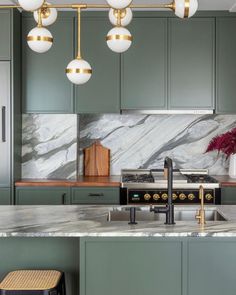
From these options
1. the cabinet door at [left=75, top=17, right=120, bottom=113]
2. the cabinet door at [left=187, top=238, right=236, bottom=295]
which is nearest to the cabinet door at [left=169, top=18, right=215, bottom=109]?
the cabinet door at [left=75, top=17, right=120, bottom=113]

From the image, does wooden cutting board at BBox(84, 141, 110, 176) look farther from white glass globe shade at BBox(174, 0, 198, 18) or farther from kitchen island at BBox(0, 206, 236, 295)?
white glass globe shade at BBox(174, 0, 198, 18)

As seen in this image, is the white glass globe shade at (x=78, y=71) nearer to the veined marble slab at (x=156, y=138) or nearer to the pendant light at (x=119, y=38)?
the pendant light at (x=119, y=38)

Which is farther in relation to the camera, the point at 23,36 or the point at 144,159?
the point at 144,159

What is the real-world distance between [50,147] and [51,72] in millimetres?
734

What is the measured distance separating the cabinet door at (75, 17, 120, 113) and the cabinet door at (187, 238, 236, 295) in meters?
2.56

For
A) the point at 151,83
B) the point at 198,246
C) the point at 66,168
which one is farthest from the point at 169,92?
the point at 198,246

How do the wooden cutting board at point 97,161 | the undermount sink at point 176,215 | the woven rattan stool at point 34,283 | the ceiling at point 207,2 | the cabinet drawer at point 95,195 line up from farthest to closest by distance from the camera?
the wooden cutting board at point 97,161, the cabinet drawer at point 95,195, the ceiling at point 207,2, the undermount sink at point 176,215, the woven rattan stool at point 34,283

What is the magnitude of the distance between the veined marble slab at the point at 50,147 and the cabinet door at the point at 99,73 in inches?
9.3

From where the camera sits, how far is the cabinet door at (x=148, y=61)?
5.10 meters

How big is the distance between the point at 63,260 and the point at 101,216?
A: 1.15ft

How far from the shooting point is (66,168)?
5.18 meters

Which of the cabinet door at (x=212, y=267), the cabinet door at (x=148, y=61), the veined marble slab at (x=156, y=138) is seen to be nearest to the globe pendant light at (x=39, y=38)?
the cabinet door at (x=212, y=267)

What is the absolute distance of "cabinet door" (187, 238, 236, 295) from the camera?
276 centimetres

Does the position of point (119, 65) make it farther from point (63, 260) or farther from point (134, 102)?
point (63, 260)
